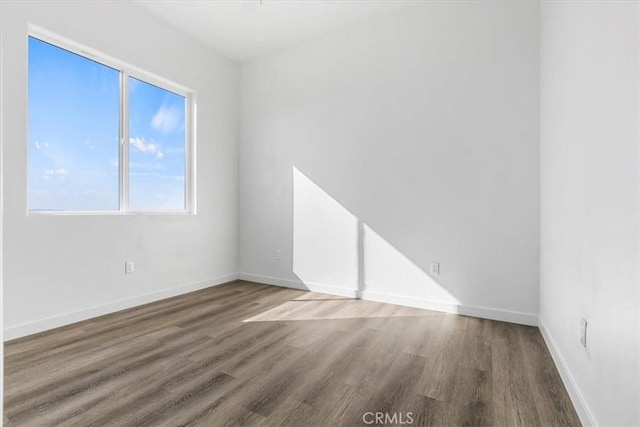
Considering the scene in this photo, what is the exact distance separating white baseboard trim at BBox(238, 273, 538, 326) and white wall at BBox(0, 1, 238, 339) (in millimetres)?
833

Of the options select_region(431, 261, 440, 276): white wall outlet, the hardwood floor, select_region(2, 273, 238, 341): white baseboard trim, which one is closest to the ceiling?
select_region(431, 261, 440, 276): white wall outlet

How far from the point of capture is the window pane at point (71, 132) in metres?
2.66

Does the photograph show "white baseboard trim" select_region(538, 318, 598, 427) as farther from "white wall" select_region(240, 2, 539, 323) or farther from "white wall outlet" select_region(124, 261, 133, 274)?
"white wall outlet" select_region(124, 261, 133, 274)

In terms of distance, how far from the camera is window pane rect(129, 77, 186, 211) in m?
3.39

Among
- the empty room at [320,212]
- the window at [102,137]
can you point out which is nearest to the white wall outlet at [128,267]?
the empty room at [320,212]

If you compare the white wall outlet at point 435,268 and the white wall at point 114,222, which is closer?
the white wall at point 114,222

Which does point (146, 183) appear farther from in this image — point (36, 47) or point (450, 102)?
point (450, 102)

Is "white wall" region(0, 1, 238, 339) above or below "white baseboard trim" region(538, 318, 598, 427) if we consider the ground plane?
above

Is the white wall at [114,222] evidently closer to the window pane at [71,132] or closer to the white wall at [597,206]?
the window pane at [71,132]

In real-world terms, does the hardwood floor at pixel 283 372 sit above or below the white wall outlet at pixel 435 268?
below

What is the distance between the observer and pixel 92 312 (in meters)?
2.90

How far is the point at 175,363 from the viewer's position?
2.09m

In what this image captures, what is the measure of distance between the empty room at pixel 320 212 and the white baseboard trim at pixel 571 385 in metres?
0.02

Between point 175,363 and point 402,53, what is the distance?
133 inches
